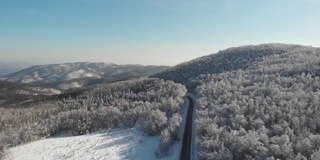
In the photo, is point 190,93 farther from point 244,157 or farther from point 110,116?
point 244,157

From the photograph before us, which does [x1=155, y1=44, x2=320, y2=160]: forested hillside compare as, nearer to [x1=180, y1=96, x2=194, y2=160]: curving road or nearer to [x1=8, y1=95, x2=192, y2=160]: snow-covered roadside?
[x1=180, y1=96, x2=194, y2=160]: curving road

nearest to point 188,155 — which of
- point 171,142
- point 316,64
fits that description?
Answer: point 171,142

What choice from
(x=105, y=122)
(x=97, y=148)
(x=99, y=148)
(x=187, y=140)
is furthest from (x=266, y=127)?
(x=105, y=122)

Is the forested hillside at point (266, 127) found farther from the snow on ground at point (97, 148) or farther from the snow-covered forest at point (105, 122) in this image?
the snow-covered forest at point (105, 122)

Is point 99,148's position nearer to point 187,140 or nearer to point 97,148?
point 97,148

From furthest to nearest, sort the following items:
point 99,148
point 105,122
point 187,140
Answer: point 105,122 < point 99,148 < point 187,140

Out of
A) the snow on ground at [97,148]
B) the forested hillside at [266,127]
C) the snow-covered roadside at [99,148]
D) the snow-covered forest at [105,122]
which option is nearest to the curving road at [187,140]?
the snow-covered roadside at [99,148]

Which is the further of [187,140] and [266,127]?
[187,140]

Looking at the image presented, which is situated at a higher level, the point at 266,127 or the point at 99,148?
the point at 266,127

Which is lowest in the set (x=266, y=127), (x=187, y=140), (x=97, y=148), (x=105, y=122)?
(x=97, y=148)
